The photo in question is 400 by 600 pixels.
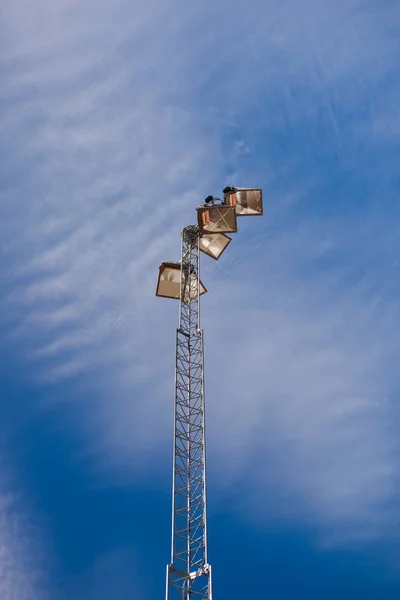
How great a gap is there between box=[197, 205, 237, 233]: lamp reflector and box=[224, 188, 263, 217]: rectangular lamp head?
773mm

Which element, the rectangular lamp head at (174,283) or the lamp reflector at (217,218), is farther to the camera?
the rectangular lamp head at (174,283)

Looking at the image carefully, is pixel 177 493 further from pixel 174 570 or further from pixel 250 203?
pixel 250 203

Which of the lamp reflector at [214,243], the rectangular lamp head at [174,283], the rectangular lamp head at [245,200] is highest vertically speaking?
the rectangular lamp head at [245,200]

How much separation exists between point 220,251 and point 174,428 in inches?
552

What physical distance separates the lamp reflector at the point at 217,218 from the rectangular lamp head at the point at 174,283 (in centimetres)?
388

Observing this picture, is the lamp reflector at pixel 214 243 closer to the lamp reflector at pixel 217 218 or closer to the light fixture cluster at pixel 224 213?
the light fixture cluster at pixel 224 213

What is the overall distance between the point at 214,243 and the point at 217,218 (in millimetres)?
3389

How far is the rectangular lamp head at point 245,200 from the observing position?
148ft

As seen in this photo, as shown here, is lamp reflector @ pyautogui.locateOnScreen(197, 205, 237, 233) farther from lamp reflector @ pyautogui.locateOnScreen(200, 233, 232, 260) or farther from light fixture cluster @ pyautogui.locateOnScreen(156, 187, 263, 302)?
lamp reflector @ pyautogui.locateOnScreen(200, 233, 232, 260)

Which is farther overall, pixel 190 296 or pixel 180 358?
pixel 190 296

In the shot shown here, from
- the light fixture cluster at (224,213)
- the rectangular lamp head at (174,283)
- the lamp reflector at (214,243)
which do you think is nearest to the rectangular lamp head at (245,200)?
the light fixture cluster at (224,213)

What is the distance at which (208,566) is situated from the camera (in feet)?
115

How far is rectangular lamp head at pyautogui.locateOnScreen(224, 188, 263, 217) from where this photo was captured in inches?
1772

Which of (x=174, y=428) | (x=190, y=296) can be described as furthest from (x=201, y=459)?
(x=190, y=296)
